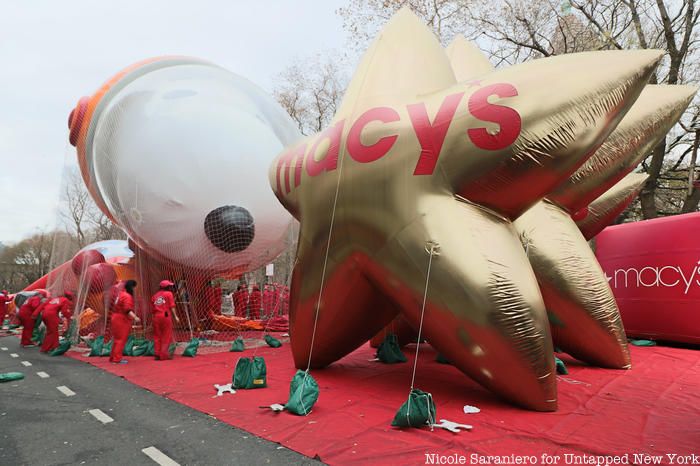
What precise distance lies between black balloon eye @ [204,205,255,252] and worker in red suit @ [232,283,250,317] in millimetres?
3752

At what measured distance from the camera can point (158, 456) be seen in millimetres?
3383

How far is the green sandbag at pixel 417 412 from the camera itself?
369 centimetres

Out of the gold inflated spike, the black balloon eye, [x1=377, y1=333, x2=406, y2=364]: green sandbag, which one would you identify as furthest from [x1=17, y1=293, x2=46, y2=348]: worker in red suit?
the gold inflated spike

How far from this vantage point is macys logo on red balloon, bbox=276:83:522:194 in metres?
4.09

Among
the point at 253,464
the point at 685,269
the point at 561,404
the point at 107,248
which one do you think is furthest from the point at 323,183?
the point at 107,248

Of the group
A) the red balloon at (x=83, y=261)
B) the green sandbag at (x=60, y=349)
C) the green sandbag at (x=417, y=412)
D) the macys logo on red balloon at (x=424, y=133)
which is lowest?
the green sandbag at (x=60, y=349)

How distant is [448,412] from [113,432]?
10.0 feet

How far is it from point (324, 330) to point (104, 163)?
5.67 meters

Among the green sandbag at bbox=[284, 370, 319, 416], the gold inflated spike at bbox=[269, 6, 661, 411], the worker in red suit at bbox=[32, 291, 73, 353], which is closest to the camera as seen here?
the gold inflated spike at bbox=[269, 6, 661, 411]

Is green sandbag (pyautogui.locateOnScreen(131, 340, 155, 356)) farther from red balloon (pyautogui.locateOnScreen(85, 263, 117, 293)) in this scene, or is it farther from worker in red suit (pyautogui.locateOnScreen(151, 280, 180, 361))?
red balloon (pyautogui.locateOnScreen(85, 263, 117, 293))

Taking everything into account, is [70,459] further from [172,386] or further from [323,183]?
[323,183]

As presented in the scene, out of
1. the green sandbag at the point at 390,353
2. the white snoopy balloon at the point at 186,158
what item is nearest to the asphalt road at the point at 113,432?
the white snoopy balloon at the point at 186,158

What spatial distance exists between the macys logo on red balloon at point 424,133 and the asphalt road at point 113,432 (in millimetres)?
2907

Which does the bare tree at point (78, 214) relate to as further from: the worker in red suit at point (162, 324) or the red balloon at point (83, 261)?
the worker in red suit at point (162, 324)
